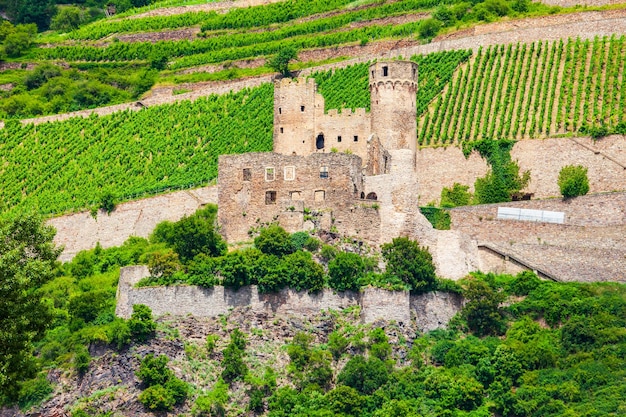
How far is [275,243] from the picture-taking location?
5009cm

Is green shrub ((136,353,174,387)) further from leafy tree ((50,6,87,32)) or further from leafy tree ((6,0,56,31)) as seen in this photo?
leafy tree ((6,0,56,31))

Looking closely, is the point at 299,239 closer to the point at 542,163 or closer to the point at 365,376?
the point at 365,376

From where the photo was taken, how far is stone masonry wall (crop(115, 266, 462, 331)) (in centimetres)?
4862

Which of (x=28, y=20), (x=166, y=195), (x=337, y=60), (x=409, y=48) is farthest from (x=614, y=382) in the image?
(x=28, y=20)

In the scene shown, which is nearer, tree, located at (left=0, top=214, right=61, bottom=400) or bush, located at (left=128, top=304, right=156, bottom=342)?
tree, located at (left=0, top=214, right=61, bottom=400)

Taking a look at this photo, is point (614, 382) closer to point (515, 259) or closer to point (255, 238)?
point (515, 259)

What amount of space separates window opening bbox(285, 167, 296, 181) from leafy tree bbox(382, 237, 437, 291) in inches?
174

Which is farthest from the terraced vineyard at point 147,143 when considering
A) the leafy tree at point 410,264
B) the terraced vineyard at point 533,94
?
the leafy tree at point 410,264

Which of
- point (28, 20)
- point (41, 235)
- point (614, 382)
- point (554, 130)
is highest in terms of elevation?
point (28, 20)

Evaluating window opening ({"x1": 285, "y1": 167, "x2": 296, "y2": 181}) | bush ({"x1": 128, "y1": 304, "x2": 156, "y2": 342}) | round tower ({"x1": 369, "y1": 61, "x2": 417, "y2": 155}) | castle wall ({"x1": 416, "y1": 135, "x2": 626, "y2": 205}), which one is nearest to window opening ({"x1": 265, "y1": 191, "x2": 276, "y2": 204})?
window opening ({"x1": 285, "y1": 167, "x2": 296, "y2": 181})

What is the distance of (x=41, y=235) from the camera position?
36.1m

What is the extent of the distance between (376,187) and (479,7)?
24230 millimetres

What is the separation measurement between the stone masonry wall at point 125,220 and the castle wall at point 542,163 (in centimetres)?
893

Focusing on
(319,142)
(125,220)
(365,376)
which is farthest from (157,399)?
(125,220)
